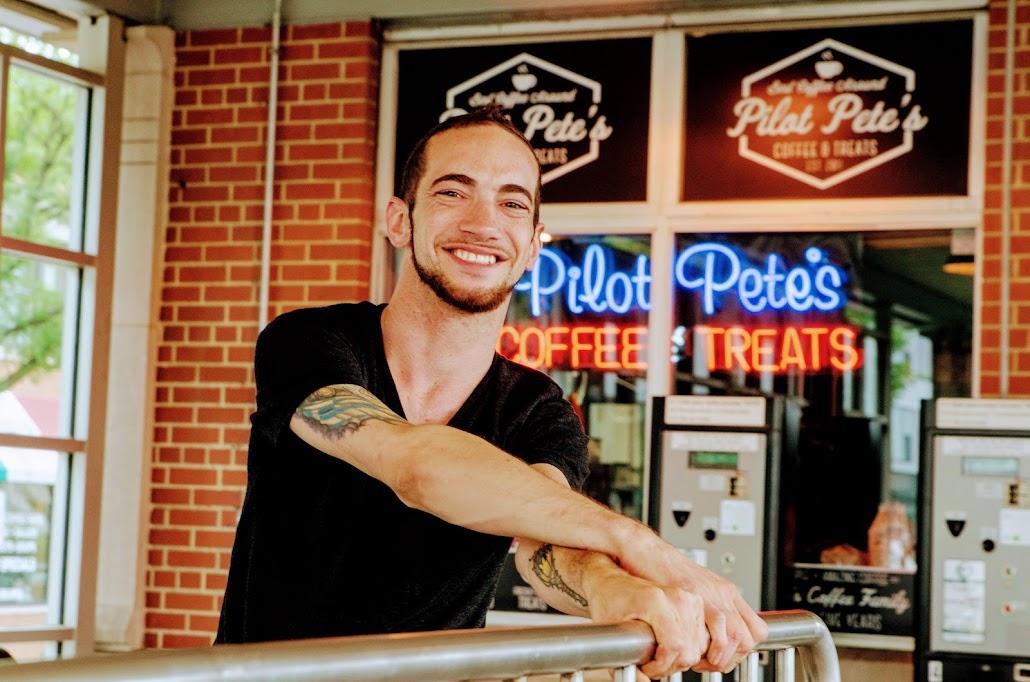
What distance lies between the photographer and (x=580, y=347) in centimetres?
634

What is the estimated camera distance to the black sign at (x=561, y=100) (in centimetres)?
635

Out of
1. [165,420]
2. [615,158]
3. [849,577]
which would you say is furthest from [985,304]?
[165,420]

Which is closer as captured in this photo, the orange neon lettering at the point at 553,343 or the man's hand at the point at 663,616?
the man's hand at the point at 663,616

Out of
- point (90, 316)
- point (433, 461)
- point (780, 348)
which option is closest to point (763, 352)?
point (780, 348)

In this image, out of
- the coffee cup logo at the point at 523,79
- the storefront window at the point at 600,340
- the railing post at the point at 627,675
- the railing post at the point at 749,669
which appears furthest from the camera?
the coffee cup logo at the point at 523,79

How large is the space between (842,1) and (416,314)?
4.24m

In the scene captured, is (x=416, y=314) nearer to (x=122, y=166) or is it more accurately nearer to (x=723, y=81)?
(x=723, y=81)

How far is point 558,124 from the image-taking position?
6.46m

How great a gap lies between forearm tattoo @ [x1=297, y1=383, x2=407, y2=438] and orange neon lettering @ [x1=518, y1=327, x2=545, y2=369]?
14.2ft

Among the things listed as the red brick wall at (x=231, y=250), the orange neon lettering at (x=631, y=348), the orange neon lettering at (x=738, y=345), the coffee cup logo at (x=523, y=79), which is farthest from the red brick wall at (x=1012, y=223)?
the red brick wall at (x=231, y=250)

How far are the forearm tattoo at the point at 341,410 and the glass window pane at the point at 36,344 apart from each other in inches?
183

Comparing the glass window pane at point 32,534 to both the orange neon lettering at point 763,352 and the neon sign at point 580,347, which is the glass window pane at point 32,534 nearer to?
the neon sign at point 580,347

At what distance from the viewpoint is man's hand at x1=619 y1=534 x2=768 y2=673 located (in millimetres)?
1662

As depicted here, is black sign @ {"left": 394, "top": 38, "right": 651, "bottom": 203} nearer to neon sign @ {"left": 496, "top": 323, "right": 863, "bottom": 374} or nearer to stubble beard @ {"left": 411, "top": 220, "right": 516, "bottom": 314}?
neon sign @ {"left": 496, "top": 323, "right": 863, "bottom": 374}
